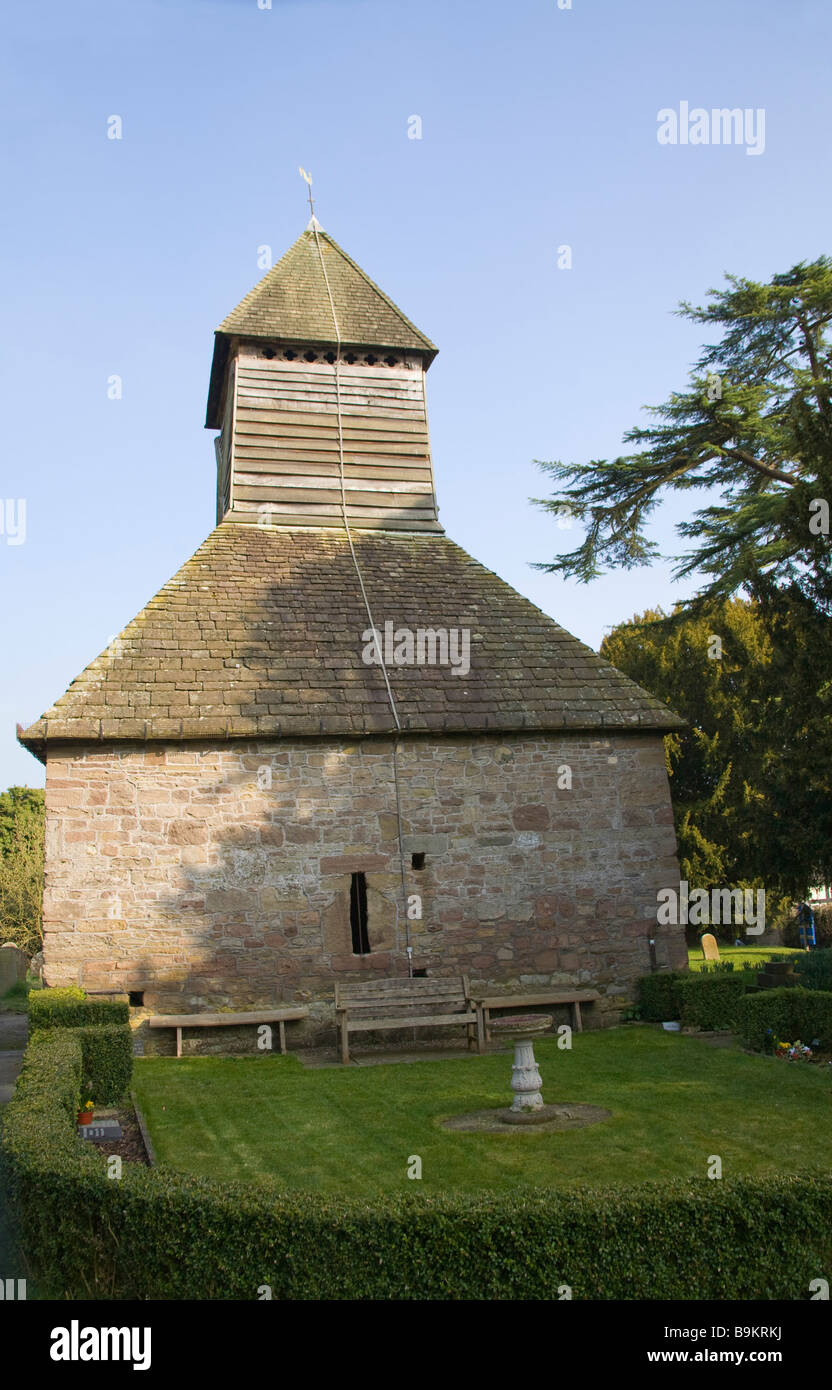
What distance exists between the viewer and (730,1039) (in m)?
11.4

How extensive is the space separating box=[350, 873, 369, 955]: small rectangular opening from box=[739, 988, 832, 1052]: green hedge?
14.5ft

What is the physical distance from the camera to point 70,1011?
10375mm

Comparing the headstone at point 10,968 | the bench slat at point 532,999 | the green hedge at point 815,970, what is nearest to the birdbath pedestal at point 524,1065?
the bench slat at point 532,999

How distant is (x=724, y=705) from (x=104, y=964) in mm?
19188

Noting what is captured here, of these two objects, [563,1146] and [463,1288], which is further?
[563,1146]

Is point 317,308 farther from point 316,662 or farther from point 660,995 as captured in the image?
point 660,995

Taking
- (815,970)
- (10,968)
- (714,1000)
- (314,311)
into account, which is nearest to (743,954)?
(815,970)

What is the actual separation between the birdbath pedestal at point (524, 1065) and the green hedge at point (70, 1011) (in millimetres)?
4239

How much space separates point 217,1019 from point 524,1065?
4.32 m

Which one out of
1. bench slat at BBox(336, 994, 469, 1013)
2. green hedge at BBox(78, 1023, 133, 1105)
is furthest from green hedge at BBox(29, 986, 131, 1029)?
bench slat at BBox(336, 994, 469, 1013)

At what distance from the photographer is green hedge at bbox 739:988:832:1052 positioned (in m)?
10.4

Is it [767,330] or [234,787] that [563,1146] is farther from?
[767,330]

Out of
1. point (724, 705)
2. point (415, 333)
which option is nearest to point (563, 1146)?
point (415, 333)
